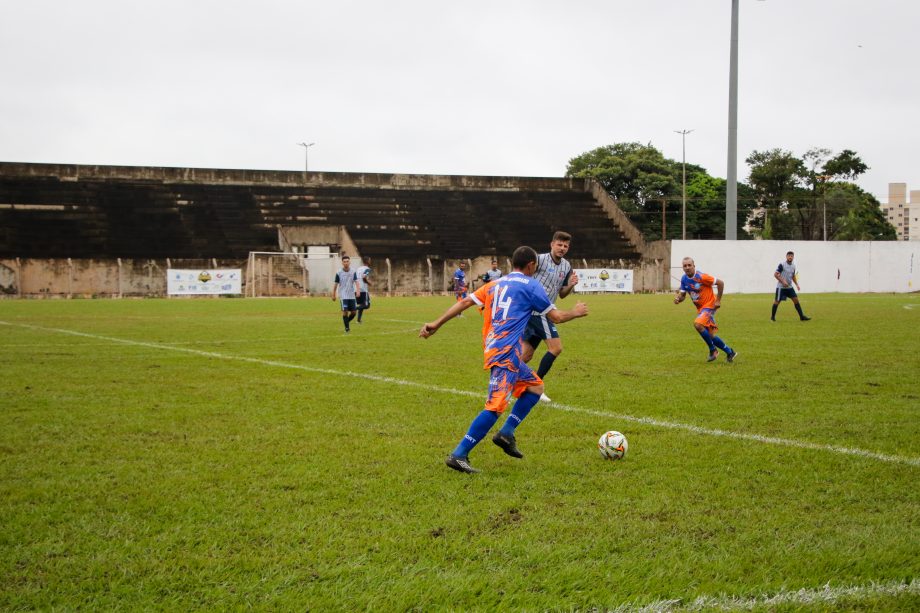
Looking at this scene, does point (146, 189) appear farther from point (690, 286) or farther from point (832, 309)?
point (690, 286)

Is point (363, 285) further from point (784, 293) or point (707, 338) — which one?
point (784, 293)

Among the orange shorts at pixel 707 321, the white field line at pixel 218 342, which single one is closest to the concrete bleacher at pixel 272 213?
the white field line at pixel 218 342

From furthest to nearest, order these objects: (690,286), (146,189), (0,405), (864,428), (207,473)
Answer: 1. (146,189)
2. (690,286)
3. (0,405)
4. (864,428)
5. (207,473)

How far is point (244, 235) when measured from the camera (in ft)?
157

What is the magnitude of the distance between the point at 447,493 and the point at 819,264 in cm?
4997

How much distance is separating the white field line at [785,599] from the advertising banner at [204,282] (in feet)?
136

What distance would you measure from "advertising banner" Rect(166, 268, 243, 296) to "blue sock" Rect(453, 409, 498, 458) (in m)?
38.7

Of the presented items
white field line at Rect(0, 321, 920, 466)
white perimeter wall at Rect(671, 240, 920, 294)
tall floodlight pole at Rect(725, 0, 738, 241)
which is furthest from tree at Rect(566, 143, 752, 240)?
white field line at Rect(0, 321, 920, 466)

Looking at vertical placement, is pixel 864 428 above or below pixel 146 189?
below

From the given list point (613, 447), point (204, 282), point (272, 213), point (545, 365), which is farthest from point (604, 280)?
point (613, 447)

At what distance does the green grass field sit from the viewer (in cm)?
393

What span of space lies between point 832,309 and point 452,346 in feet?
57.7

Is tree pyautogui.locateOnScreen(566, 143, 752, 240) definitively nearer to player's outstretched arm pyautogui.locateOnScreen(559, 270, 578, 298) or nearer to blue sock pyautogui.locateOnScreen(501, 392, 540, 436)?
player's outstretched arm pyautogui.locateOnScreen(559, 270, 578, 298)

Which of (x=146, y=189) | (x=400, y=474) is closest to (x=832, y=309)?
(x=400, y=474)
